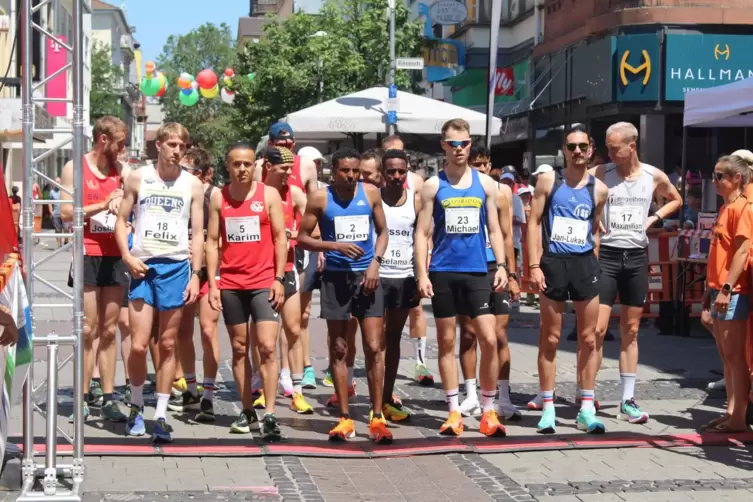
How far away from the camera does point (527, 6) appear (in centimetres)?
3347

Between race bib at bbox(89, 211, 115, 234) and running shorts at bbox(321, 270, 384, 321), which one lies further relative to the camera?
race bib at bbox(89, 211, 115, 234)

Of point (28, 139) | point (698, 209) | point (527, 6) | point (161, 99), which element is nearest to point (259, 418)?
point (28, 139)

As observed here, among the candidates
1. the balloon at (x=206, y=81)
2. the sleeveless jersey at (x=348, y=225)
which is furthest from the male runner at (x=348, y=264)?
the balloon at (x=206, y=81)

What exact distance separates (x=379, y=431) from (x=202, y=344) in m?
1.71

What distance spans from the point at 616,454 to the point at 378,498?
5.99 feet

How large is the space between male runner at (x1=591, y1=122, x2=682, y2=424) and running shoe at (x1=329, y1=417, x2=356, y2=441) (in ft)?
6.18

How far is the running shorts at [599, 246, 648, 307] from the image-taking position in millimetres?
9117

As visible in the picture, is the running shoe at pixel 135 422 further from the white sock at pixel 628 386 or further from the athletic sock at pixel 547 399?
the white sock at pixel 628 386

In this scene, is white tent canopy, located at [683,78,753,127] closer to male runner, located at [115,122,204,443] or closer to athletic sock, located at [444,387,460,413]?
athletic sock, located at [444,387,460,413]

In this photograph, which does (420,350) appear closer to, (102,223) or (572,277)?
(572,277)

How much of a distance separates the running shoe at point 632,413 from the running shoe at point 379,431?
1.80 m

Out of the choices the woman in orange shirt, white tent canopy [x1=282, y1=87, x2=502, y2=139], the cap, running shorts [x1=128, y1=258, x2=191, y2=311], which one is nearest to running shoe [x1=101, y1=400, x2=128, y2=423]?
running shorts [x1=128, y1=258, x2=191, y2=311]

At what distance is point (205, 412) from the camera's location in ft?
29.7

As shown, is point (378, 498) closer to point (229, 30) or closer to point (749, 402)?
point (749, 402)
